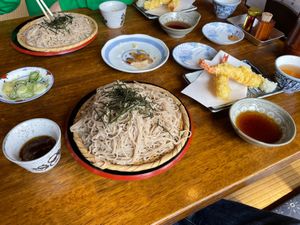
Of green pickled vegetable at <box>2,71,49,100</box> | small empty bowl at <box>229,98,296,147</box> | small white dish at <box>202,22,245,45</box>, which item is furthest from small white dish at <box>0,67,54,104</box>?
small white dish at <box>202,22,245,45</box>

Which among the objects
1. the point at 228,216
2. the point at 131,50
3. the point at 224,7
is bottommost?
the point at 228,216

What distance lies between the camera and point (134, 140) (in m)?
1.11

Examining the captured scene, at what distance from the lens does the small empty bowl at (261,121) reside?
120cm

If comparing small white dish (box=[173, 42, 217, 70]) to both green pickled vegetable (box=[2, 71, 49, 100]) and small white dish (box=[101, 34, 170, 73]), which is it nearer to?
small white dish (box=[101, 34, 170, 73])

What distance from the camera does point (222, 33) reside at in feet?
6.44

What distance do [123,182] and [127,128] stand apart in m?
0.23

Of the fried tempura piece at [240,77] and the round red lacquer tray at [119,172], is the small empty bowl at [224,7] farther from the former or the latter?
the round red lacquer tray at [119,172]

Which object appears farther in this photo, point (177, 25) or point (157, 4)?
point (157, 4)

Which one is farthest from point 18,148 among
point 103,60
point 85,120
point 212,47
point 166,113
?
point 212,47

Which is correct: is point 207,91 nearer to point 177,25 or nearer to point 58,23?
point 177,25

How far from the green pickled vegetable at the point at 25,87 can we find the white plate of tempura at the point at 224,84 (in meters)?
0.83

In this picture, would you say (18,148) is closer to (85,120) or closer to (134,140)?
(85,120)

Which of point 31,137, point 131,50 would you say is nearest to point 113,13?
point 131,50

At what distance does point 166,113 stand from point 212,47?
35.2 inches
